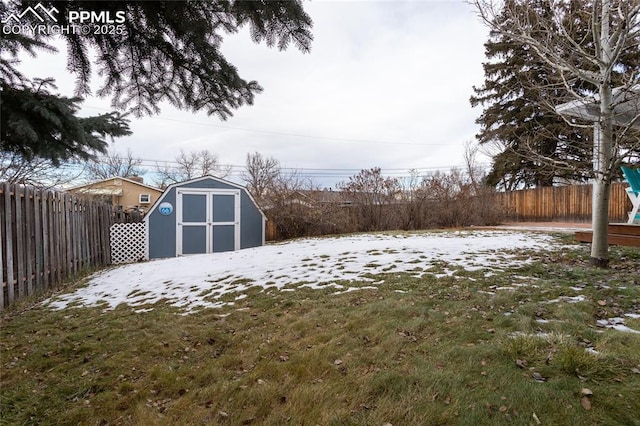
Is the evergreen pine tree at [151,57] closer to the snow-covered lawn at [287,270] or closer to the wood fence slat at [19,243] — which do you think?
the wood fence slat at [19,243]

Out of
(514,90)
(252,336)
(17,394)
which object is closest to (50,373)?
(17,394)

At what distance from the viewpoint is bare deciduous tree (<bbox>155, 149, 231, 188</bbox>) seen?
30.9 metres

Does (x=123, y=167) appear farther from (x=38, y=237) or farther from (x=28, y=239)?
(x=28, y=239)

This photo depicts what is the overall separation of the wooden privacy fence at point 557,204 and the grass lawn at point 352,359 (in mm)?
10862

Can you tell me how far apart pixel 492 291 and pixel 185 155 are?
31380mm

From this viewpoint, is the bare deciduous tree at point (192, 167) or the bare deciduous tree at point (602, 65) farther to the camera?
the bare deciduous tree at point (192, 167)

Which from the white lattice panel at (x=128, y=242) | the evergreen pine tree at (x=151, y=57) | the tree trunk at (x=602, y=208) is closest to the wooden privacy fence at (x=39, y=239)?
the evergreen pine tree at (x=151, y=57)

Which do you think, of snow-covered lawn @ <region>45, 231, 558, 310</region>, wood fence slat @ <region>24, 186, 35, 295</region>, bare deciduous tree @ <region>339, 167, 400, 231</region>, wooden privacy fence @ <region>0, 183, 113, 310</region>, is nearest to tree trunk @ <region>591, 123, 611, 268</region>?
snow-covered lawn @ <region>45, 231, 558, 310</region>

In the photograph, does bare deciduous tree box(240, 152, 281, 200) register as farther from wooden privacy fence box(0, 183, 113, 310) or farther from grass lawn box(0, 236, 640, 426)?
grass lawn box(0, 236, 640, 426)

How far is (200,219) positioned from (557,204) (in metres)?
15.0

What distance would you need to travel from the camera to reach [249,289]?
471 cm

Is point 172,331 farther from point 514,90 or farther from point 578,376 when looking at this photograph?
point 514,90

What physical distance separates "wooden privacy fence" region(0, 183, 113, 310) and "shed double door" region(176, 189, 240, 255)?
322cm

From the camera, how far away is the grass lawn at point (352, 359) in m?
1.88
